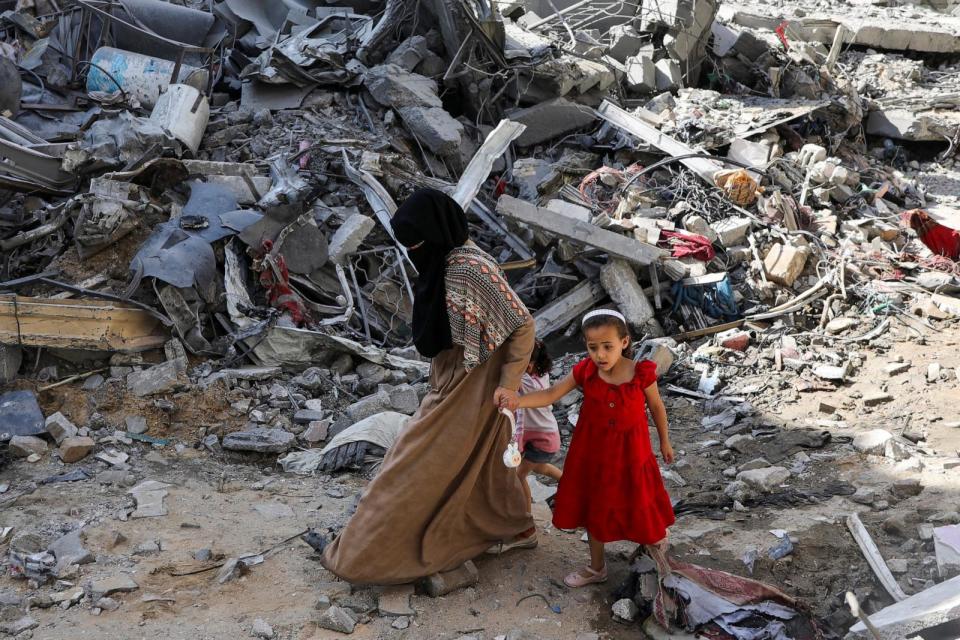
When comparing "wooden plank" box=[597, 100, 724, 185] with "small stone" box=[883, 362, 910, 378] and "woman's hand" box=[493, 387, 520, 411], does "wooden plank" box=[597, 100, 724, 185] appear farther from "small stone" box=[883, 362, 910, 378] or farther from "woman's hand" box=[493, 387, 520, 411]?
"woman's hand" box=[493, 387, 520, 411]

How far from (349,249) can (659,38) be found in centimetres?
692

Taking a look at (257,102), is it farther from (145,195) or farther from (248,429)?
(248,429)

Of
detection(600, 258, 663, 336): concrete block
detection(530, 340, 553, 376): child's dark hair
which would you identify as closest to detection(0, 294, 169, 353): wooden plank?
detection(530, 340, 553, 376): child's dark hair

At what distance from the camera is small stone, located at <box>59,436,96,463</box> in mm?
4949

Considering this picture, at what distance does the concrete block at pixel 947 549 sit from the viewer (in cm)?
326

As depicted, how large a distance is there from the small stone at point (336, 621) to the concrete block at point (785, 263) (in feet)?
19.2

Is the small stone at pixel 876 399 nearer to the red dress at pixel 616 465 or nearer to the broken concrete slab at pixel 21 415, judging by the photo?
the red dress at pixel 616 465

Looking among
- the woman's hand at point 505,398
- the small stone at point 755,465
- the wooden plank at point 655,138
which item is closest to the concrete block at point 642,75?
the wooden plank at point 655,138

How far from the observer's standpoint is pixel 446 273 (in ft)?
10.7

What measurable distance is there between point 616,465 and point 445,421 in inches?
27.3

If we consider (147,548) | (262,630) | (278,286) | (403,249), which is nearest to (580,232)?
(403,249)

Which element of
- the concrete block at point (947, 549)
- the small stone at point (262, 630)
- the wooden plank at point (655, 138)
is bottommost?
the wooden plank at point (655, 138)

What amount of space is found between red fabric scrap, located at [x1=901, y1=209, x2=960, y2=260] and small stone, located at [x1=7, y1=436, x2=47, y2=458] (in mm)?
8422

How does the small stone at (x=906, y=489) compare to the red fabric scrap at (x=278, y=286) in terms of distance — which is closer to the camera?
the small stone at (x=906, y=489)
